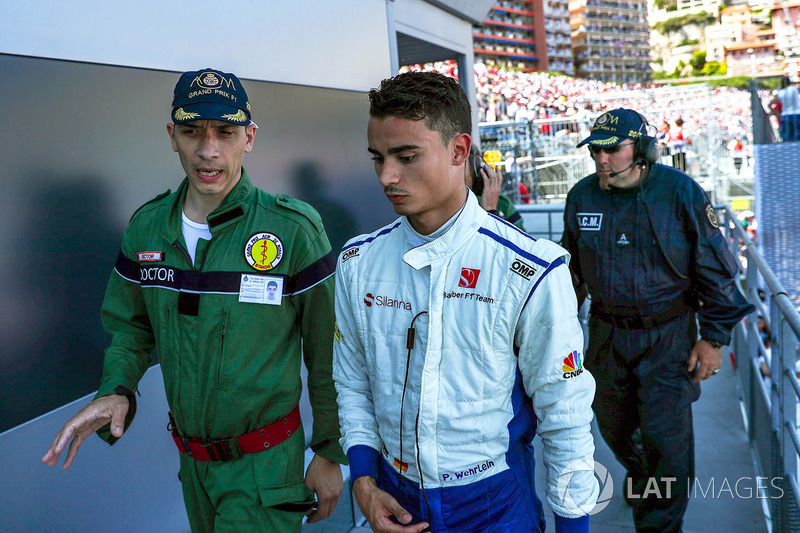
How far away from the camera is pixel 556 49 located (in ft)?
326

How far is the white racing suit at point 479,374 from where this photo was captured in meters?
1.52

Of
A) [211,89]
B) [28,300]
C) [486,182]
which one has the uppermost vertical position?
[211,89]

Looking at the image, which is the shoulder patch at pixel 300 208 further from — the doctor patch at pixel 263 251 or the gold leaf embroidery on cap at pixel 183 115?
the gold leaf embroidery on cap at pixel 183 115

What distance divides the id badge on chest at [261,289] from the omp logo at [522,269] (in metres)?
0.78

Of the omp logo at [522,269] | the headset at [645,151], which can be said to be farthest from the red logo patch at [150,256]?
the headset at [645,151]

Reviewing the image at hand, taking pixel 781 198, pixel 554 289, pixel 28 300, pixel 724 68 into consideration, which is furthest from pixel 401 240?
pixel 724 68

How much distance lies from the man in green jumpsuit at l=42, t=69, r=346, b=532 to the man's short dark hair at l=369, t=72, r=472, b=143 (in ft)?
2.13

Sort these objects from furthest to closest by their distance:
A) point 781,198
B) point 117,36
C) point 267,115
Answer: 1. point 781,198
2. point 267,115
3. point 117,36

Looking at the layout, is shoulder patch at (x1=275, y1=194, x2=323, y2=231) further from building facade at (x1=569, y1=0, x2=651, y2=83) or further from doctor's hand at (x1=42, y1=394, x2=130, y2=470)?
building facade at (x1=569, y1=0, x2=651, y2=83)

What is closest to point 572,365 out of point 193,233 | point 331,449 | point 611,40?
point 331,449

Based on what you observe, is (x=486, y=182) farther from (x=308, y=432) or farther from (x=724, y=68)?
(x=724, y=68)

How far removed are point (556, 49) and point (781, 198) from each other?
10050cm

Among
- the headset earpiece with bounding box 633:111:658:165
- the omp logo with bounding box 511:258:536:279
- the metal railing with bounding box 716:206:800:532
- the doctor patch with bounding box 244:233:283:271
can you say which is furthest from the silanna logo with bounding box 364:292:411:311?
Answer: the headset earpiece with bounding box 633:111:658:165

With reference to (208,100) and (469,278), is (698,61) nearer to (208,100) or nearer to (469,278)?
(208,100)
